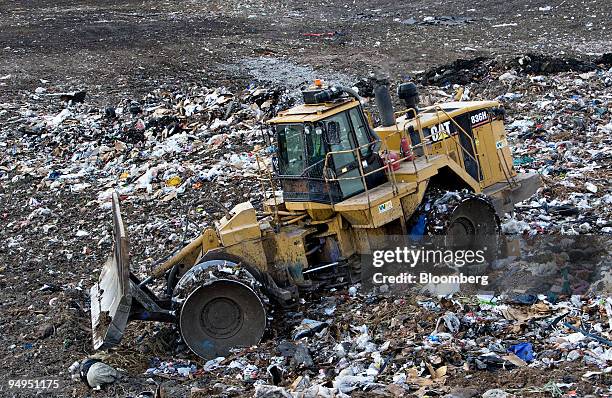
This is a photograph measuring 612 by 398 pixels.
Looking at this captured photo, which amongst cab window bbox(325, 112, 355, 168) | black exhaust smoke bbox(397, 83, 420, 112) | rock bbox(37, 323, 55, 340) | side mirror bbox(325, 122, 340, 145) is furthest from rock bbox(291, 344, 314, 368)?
black exhaust smoke bbox(397, 83, 420, 112)

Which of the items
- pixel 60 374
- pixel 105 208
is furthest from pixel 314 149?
pixel 105 208

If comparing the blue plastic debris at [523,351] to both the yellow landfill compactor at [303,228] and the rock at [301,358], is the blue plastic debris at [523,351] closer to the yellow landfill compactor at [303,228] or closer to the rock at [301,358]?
the rock at [301,358]

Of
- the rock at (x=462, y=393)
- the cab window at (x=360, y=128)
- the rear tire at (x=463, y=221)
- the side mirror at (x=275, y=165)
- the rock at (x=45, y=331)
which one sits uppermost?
the cab window at (x=360, y=128)

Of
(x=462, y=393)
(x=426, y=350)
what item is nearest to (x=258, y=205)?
(x=426, y=350)

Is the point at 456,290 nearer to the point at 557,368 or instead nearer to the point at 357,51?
the point at 557,368

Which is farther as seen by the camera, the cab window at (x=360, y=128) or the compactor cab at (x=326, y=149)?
the cab window at (x=360, y=128)

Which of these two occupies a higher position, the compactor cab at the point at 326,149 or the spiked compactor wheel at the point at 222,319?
the compactor cab at the point at 326,149

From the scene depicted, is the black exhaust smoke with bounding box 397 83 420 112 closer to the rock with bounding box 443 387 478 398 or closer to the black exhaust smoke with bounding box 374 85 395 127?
the black exhaust smoke with bounding box 374 85 395 127

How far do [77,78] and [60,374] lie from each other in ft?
43.1

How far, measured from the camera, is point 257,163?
10.2m

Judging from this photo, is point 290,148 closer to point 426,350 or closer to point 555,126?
point 426,350
